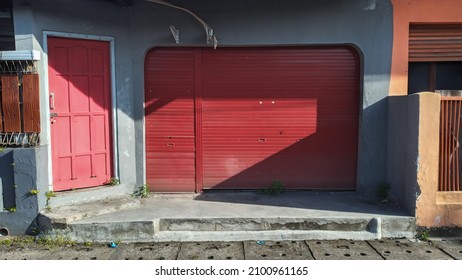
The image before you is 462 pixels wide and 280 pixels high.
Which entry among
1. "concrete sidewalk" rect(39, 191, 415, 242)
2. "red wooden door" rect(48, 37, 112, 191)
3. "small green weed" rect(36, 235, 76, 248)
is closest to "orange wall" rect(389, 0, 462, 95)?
"concrete sidewalk" rect(39, 191, 415, 242)

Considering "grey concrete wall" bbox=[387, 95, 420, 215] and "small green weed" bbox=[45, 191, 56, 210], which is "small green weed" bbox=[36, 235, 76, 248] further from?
"grey concrete wall" bbox=[387, 95, 420, 215]

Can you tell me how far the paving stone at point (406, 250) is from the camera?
15.7ft

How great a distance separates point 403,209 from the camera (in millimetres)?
5691

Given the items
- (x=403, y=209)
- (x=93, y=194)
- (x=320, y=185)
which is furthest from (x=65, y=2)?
(x=403, y=209)

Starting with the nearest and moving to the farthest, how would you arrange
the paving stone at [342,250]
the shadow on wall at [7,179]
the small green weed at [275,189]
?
the paving stone at [342,250] < the shadow on wall at [7,179] < the small green weed at [275,189]

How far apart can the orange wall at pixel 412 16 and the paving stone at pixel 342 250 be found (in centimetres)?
293

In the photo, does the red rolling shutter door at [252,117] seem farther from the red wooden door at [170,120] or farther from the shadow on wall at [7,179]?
the shadow on wall at [7,179]

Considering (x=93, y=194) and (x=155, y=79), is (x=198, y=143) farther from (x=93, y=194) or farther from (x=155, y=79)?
(x=93, y=194)

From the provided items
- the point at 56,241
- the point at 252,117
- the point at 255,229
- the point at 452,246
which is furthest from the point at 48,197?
the point at 452,246

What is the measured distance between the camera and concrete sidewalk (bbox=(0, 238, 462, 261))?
4.80 meters

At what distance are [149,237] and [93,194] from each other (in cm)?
134

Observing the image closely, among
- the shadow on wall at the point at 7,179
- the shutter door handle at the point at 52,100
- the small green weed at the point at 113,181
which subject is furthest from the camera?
the small green weed at the point at 113,181

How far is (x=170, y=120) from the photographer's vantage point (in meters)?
6.63

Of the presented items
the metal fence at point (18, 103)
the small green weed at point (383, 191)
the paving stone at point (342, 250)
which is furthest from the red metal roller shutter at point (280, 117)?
the metal fence at point (18, 103)
